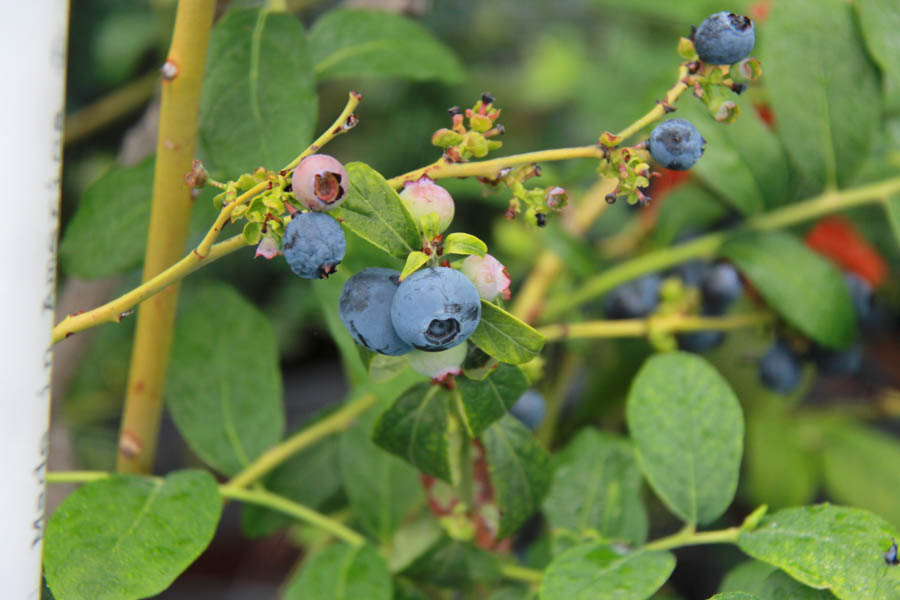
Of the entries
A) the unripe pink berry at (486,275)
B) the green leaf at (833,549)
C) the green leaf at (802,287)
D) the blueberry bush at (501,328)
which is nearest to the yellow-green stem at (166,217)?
the blueberry bush at (501,328)

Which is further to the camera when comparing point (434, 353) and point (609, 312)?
point (609, 312)

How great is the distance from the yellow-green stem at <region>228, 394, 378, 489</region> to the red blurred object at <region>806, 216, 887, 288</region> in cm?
64

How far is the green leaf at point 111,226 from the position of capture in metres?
0.66

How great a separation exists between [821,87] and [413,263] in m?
0.52

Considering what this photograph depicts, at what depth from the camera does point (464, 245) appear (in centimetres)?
41

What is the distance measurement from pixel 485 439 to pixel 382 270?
0.56ft

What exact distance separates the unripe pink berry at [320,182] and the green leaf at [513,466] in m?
0.22

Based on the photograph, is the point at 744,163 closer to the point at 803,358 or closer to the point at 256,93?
the point at 803,358

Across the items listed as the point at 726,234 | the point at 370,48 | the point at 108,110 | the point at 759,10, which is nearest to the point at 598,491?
the point at 726,234

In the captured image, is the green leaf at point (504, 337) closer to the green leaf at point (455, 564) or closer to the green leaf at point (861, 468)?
the green leaf at point (455, 564)

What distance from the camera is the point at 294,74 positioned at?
1.95ft

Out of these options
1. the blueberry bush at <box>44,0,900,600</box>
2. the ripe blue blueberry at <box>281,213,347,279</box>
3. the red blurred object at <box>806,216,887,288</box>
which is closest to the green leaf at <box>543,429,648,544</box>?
the blueberry bush at <box>44,0,900,600</box>

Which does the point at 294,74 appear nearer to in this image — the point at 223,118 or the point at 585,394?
the point at 223,118

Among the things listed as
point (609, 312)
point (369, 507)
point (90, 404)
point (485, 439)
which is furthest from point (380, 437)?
point (90, 404)
